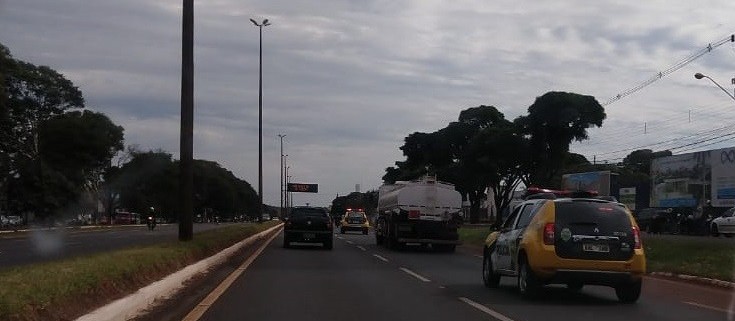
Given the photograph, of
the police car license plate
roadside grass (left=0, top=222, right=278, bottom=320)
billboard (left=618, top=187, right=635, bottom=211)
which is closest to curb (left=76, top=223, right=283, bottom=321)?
roadside grass (left=0, top=222, right=278, bottom=320)

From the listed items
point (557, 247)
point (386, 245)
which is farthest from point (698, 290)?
point (386, 245)

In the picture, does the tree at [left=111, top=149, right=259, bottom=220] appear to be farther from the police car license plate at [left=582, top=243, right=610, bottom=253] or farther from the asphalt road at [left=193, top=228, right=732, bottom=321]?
the police car license plate at [left=582, top=243, right=610, bottom=253]

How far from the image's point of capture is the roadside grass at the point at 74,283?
1019 centimetres

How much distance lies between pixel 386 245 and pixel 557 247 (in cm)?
2323

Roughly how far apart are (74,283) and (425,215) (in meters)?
24.2

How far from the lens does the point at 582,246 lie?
1494cm

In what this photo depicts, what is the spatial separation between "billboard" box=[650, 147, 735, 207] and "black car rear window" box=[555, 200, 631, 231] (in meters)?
40.3

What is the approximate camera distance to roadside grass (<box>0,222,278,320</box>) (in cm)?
1019

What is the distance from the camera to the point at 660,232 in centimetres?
5028

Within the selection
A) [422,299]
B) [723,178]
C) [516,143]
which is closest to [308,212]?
[422,299]

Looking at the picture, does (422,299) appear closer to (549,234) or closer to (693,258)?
(549,234)

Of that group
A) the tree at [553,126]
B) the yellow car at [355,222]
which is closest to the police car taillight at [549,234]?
the yellow car at [355,222]

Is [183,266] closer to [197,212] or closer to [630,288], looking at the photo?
[630,288]

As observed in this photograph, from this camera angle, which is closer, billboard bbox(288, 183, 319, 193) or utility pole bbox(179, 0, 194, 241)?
utility pole bbox(179, 0, 194, 241)
